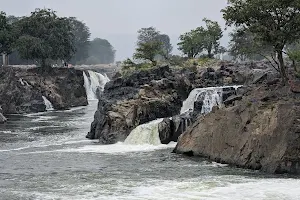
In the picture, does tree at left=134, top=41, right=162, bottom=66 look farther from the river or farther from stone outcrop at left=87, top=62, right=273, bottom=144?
the river

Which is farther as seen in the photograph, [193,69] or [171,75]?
[193,69]

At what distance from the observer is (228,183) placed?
22.1 m

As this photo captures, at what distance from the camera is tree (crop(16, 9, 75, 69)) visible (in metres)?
68.8

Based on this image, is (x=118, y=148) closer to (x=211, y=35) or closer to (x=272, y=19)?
(x=272, y=19)

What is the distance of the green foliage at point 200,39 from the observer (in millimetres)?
68062

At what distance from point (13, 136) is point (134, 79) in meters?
10.8

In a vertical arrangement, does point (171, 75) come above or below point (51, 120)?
above

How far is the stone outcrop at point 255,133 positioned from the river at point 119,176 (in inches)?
33.7

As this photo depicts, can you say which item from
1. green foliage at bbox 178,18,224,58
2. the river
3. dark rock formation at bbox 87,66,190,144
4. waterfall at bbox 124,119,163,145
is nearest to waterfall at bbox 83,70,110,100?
green foliage at bbox 178,18,224,58

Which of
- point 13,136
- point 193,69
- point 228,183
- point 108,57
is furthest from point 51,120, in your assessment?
point 108,57

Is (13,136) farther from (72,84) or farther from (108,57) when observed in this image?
(108,57)

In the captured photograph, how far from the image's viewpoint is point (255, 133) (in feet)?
86.9

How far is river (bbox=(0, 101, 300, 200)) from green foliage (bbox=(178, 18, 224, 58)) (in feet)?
113

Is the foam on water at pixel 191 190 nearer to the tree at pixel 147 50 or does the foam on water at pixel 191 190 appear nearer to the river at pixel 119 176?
the river at pixel 119 176
